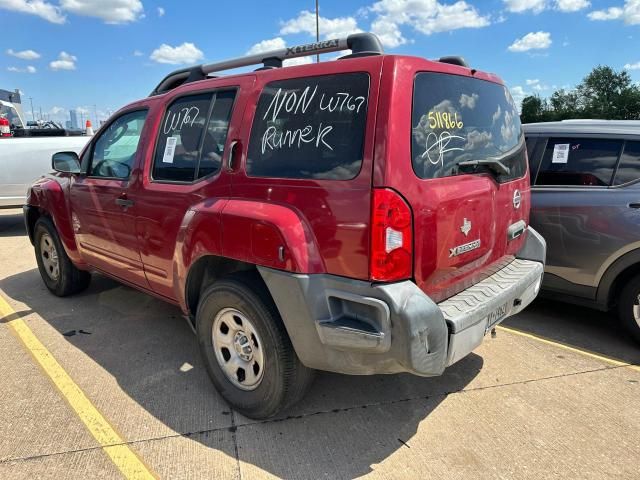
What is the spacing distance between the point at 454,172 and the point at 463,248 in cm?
41

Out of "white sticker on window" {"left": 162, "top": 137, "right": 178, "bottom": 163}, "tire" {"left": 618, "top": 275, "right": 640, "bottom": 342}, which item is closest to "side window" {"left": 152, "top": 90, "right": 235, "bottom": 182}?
"white sticker on window" {"left": 162, "top": 137, "right": 178, "bottom": 163}

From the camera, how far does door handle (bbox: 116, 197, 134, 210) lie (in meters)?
3.54

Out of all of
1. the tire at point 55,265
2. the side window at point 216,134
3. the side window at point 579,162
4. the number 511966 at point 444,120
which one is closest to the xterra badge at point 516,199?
the number 511966 at point 444,120

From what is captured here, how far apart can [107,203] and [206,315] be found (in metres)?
1.53

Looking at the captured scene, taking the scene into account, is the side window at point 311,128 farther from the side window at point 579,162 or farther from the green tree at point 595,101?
the green tree at point 595,101

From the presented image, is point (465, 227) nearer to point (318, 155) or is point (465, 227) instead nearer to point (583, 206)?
Result: point (318, 155)

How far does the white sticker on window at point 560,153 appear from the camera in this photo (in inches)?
166

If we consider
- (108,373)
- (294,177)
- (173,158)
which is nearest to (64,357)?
(108,373)

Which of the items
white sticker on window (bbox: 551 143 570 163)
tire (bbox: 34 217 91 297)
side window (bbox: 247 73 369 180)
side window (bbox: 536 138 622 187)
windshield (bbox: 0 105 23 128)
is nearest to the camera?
side window (bbox: 247 73 369 180)

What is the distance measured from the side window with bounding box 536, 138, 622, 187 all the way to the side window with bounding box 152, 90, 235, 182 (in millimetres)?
2929

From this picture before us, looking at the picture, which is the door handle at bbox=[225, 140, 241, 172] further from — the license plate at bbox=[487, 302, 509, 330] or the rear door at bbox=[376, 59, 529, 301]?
the license plate at bbox=[487, 302, 509, 330]

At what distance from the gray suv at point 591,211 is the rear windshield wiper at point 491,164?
1449 millimetres

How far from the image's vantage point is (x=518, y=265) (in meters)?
3.28

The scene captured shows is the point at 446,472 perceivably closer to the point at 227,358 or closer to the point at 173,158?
the point at 227,358
